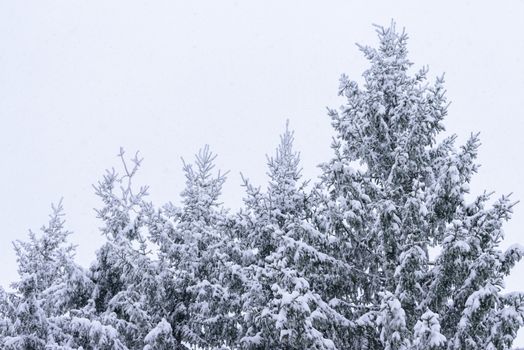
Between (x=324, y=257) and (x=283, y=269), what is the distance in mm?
1772

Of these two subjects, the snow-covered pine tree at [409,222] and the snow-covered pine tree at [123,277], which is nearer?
the snow-covered pine tree at [409,222]

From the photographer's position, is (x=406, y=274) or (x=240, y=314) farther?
(x=240, y=314)

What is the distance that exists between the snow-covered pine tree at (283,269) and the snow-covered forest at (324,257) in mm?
40

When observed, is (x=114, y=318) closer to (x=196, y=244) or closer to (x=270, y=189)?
(x=196, y=244)

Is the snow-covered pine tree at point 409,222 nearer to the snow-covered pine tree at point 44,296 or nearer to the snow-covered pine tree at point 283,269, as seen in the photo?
the snow-covered pine tree at point 283,269

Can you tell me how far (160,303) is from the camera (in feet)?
51.8

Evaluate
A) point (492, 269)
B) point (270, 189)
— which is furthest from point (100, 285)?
point (492, 269)

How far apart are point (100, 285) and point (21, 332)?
7.61 feet

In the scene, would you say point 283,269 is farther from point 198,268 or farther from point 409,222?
point 198,268

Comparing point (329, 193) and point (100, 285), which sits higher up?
point (329, 193)

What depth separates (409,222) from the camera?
12.6m

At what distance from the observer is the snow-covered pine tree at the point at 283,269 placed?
1069 cm

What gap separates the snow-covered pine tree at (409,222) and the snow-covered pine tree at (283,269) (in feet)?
2.95

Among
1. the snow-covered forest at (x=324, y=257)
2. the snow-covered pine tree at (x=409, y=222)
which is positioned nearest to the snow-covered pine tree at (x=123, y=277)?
the snow-covered forest at (x=324, y=257)
